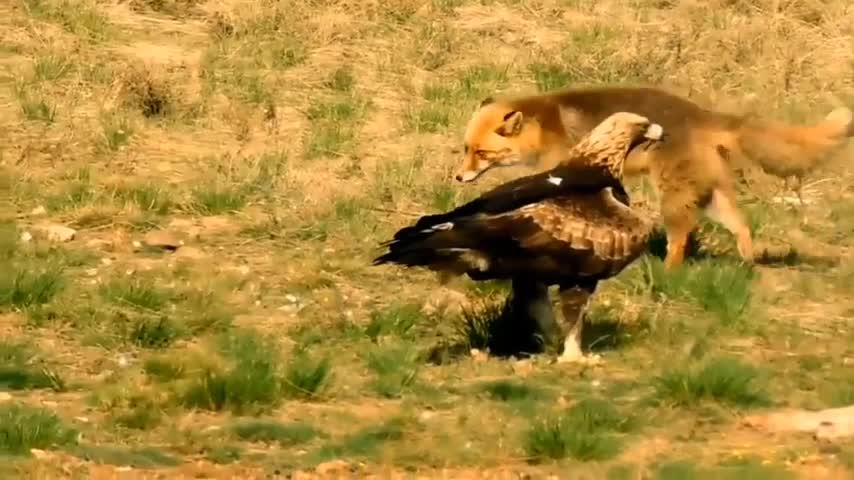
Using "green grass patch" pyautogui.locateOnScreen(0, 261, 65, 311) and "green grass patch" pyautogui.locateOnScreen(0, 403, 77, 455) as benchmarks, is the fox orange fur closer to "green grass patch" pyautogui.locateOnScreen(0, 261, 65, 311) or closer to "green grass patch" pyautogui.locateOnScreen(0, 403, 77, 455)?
"green grass patch" pyautogui.locateOnScreen(0, 261, 65, 311)

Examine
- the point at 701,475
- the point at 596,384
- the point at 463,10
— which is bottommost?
the point at 463,10

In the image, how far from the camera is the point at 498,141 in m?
9.84

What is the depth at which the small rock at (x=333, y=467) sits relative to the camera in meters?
→ 5.86

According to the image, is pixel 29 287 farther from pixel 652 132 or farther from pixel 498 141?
pixel 652 132

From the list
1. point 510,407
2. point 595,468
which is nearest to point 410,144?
point 510,407

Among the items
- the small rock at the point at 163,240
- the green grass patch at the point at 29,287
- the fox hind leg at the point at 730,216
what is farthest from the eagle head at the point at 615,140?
the small rock at the point at 163,240

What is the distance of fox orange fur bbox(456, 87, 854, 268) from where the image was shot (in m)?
9.18

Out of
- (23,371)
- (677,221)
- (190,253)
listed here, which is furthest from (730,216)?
(23,371)

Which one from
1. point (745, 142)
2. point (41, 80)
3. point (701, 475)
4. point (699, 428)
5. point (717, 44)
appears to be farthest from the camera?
point (717, 44)

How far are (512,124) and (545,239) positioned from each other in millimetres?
2669

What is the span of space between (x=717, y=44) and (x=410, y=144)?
11.2 feet

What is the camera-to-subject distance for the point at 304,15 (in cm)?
1457

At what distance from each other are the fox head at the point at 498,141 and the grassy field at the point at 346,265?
1.77ft

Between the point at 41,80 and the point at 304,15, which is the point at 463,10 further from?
the point at 41,80
